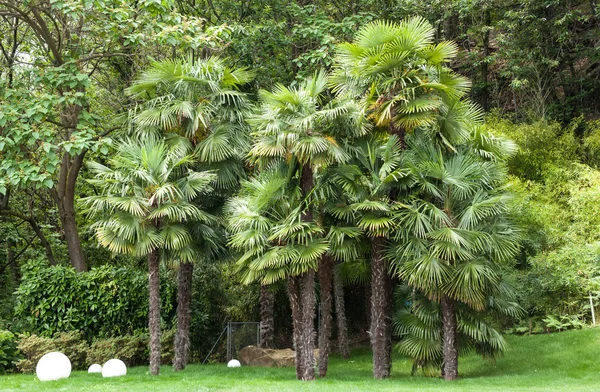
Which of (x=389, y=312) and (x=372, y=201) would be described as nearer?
(x=372, y=201)

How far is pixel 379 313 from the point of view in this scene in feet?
46.4

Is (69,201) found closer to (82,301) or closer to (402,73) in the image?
(82,301)

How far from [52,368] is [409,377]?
7.55 meters

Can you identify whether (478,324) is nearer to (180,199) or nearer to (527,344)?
(527,344)

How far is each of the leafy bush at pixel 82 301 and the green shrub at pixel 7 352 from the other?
3.80 feet

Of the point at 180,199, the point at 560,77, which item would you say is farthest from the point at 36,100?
the point at 560,77

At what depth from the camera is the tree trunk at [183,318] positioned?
16172 millimetres

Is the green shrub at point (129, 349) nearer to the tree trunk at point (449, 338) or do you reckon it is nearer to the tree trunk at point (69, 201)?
the tree trunk at point (69, 201)

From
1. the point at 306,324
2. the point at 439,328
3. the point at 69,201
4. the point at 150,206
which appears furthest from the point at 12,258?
the point at 439,328

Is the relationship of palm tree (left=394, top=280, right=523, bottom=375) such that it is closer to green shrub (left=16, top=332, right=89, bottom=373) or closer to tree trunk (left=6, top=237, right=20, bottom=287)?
green shrub (left=16, top=332, right=89, bottom=373)

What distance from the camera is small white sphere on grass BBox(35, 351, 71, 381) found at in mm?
13422

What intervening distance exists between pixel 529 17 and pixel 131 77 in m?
13.6

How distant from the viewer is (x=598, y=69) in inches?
993

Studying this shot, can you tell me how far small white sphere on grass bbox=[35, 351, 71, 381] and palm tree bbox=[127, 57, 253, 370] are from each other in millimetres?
3114
